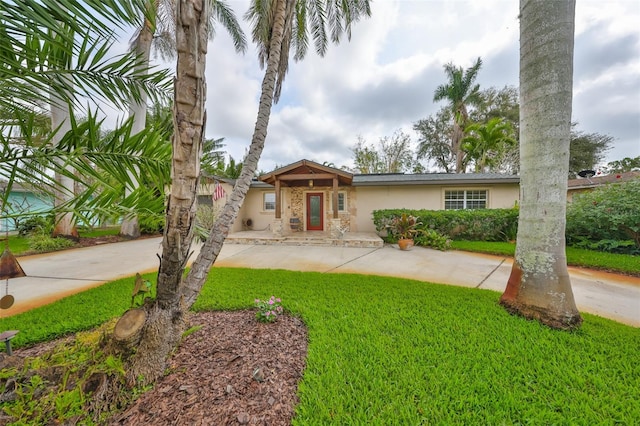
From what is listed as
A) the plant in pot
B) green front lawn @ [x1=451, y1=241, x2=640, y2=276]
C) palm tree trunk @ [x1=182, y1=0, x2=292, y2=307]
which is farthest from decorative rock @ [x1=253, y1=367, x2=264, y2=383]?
green front lawn @ [x1=451, y1=241, x2=640, y2=276]

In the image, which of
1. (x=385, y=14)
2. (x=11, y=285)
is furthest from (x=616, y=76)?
(x=11, y=285)

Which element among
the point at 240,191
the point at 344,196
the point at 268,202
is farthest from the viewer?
the point at 268,202

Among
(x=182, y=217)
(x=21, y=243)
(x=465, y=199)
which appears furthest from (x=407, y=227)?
(x=21, y=243)

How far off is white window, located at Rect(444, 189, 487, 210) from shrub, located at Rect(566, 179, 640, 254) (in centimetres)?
328

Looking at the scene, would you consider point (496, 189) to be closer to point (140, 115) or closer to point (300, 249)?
point (300, 249)

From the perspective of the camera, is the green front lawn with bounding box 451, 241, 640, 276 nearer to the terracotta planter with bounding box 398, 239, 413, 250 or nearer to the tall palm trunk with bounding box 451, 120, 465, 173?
the terracotta planter with bounding box 398, 239, 413, 250

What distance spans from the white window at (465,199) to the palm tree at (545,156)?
883 centimetres

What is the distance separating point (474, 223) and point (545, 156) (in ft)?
24.6

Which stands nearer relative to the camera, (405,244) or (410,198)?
(405,244)

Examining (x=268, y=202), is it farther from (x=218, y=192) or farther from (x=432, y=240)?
(x=432, y=240)

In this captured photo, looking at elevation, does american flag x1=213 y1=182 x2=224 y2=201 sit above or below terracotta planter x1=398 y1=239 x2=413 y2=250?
above

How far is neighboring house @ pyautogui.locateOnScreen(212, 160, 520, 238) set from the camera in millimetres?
9953

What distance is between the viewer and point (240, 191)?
Answer: 2.95 m

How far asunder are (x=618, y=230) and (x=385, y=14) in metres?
10.2
